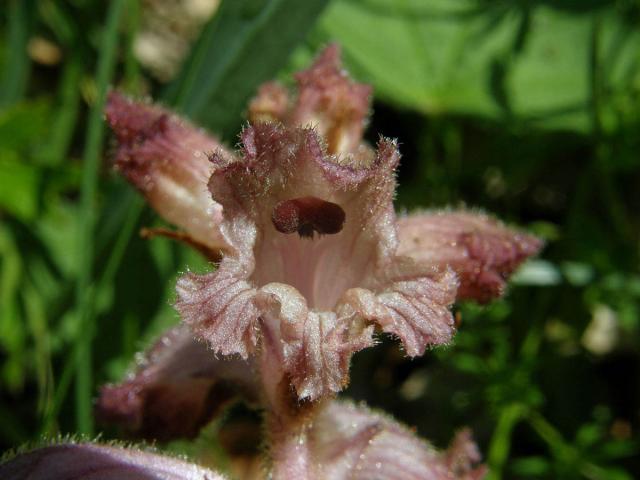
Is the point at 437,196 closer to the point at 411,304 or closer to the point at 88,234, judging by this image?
the point at 88,234

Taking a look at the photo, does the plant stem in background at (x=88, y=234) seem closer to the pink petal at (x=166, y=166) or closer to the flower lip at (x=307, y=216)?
the pink petal at (x=166, y=166)

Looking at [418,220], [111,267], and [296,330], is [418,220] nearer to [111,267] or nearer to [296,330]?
[296,330]

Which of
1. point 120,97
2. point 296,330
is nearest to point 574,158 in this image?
point 120,97

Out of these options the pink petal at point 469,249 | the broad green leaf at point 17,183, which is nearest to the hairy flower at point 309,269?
the pink petal at point 469,249

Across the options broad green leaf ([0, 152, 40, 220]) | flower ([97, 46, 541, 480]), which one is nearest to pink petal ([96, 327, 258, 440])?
flower ([97, 46, 541, 480])

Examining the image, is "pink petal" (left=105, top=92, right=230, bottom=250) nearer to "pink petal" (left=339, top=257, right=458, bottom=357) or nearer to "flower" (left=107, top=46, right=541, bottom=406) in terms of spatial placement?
"flower" (left=107, top=46, right=541, bottom=406)

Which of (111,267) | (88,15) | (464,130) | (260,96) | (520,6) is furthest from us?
(464,130)
